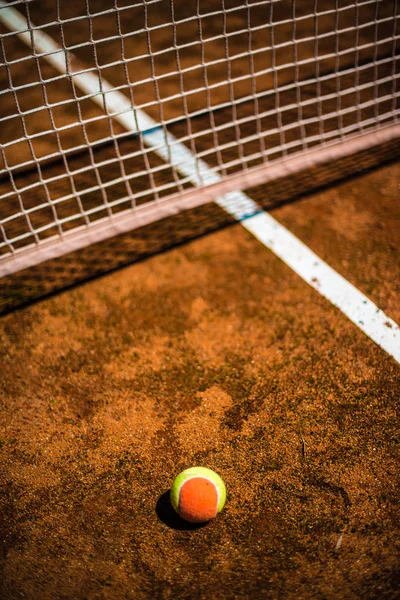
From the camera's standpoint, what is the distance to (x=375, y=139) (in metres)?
4.12

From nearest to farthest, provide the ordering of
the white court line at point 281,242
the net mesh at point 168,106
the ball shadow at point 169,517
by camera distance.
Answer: the ball shadow at point 169,517
the white court line at point 281,242
the net mesh at point 168,106

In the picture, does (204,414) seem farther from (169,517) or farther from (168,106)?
(168,106)

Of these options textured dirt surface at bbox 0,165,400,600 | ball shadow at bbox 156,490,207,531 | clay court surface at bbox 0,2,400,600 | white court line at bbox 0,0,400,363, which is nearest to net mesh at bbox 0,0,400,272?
white court line at bbox 0,0,400,363

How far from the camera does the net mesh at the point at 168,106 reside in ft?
11.8

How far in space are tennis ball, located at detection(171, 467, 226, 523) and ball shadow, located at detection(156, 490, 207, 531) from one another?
0.26ft

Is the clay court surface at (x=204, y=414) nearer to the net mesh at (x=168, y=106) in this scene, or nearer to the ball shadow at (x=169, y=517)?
the ball shadow at (x=169, y=517)

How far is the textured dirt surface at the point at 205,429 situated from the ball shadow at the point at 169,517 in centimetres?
1

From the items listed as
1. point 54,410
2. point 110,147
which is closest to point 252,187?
point 110,147

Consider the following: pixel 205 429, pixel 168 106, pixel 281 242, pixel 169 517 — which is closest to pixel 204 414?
pixel 205 429

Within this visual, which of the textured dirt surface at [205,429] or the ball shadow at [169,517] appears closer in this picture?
the textured dirt surface at [205,429]

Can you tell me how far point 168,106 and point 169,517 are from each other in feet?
12.4

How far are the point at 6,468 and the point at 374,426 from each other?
73.9 inches

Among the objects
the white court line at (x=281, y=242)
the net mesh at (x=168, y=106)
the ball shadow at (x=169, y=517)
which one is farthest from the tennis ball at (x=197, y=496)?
the net mesh at (x=168, y=106)

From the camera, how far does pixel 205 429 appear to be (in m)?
2.70
